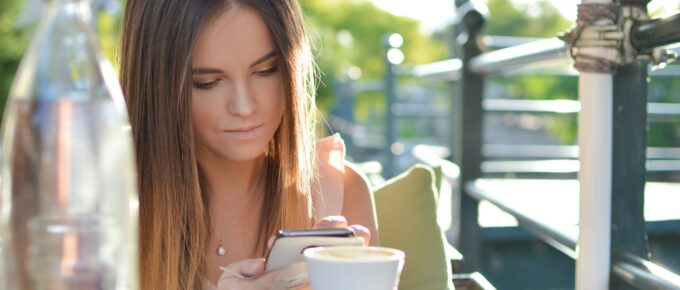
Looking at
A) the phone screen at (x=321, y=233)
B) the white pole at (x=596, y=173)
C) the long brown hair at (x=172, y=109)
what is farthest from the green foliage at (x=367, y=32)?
the phone screen at (x=321, y=233)

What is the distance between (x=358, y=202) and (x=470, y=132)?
1.46 m

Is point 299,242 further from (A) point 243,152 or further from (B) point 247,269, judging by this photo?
(A) point 243,152

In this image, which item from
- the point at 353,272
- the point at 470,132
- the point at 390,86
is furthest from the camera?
the point at 390,86

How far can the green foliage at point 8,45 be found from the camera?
76.8ft

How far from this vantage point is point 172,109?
1.87 meters

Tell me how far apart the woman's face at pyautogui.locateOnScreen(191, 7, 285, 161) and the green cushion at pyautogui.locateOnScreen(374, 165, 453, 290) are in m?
0.44

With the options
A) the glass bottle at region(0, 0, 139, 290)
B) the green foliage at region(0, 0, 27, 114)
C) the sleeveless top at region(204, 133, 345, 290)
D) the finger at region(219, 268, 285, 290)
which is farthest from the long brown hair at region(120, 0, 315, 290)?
the green foliage at region(0, 0, 27, 114)

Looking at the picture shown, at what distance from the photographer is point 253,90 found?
72.2 inches

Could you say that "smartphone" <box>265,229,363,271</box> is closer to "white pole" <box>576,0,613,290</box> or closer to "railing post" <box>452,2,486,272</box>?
"white pole" <box>576,0,613,290</box>

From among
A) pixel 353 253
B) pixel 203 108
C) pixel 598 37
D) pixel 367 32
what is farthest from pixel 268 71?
pixel 367 32

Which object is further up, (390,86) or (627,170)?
Answer: (390,86)

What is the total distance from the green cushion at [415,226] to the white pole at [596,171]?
0.39 meters

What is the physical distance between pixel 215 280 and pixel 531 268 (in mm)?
2109

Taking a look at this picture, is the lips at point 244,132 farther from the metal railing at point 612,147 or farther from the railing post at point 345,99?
the railing post at point 345,99
